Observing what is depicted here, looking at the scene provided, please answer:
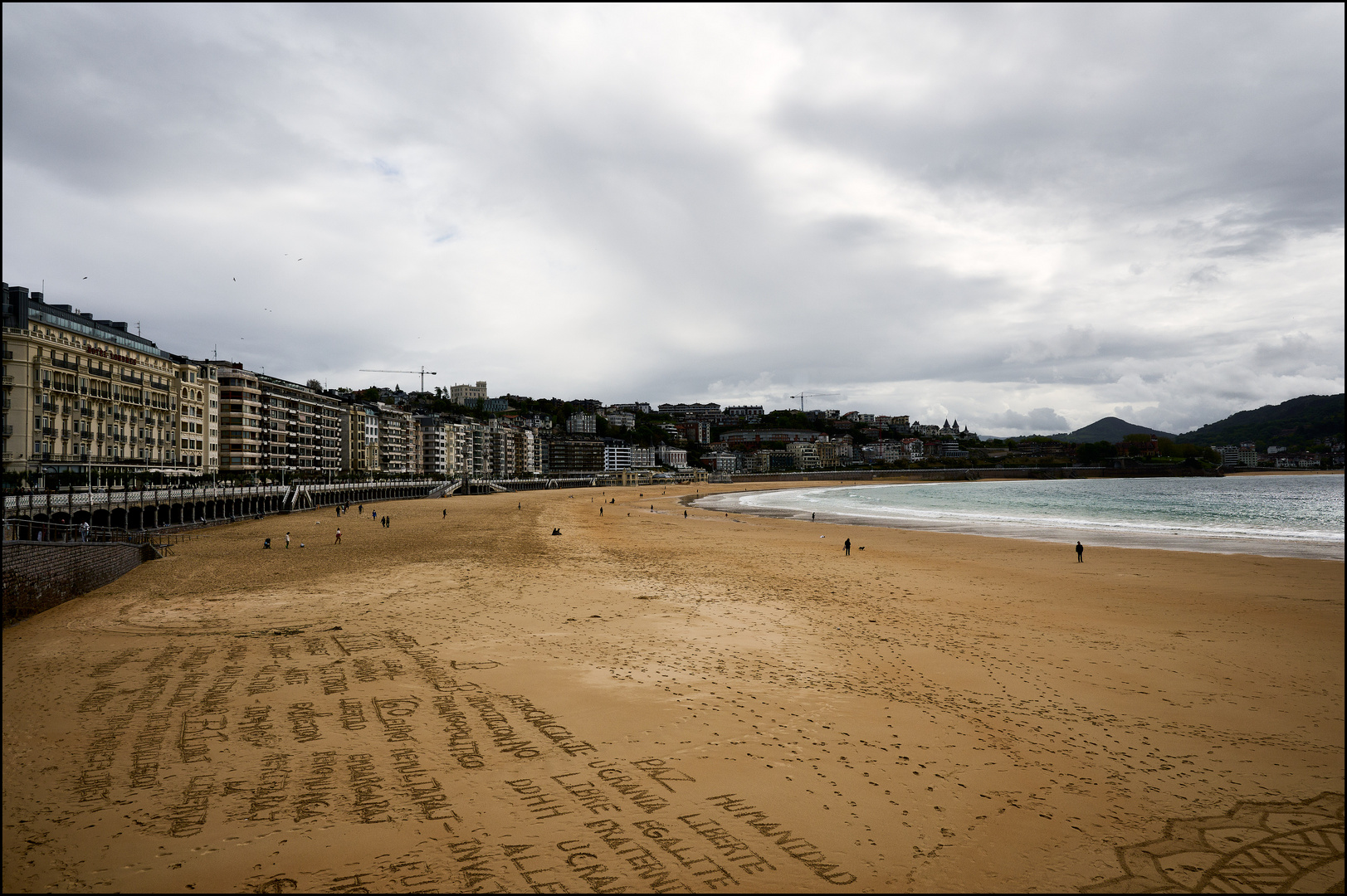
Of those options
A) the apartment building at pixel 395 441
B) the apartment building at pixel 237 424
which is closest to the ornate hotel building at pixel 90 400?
the apartment building at pixel 237 424

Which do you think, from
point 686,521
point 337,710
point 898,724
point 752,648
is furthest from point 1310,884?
point 686,521

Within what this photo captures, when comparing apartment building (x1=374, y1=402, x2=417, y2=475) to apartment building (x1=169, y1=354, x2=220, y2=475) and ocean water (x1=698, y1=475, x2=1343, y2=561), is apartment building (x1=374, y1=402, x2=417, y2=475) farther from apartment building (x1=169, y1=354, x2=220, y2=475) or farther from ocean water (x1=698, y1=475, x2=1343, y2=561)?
ocean water (x1=698, y1=475, x2=1343, y2=561)

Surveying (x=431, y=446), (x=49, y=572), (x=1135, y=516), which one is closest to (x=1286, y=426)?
(x=49, y=572)

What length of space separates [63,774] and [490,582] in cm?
1435

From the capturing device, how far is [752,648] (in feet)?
49.1

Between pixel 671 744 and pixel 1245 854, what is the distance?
6.78 m

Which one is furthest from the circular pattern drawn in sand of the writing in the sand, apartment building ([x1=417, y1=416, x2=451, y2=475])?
apartment building ([x1=417, y1=416, x2=451, y2=475])

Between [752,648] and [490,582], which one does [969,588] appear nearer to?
[752,648]

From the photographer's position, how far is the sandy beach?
7.10m

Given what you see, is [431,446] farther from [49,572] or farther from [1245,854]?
[1245,854]

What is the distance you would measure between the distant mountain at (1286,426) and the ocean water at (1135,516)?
4473 mm

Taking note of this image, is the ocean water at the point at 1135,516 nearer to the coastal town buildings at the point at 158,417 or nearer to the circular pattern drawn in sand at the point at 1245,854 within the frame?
the coastal town buildings at the point at 158,417

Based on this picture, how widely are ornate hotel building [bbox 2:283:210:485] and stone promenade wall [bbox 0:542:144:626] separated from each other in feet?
73.0

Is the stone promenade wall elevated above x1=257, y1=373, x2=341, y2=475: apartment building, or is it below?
below
